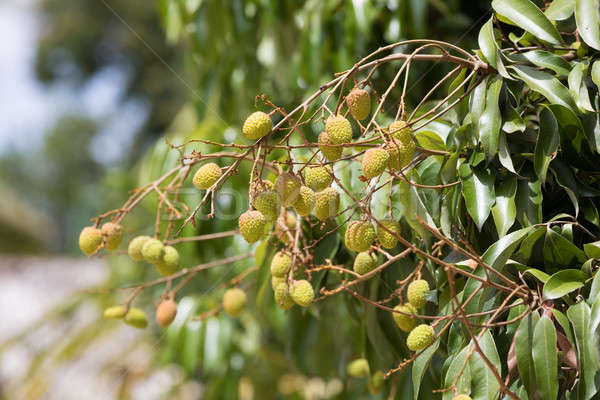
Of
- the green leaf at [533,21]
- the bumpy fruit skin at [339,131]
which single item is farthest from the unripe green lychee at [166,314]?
the green leaf at [533,21]

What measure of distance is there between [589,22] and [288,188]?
1.13 ft

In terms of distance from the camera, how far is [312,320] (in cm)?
132

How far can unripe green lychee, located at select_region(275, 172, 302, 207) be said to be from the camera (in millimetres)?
583

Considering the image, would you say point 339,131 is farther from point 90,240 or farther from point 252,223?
point 90,240

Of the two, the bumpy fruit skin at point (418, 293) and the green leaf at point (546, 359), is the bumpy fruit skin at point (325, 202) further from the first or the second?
the green leaf at point (546, 359)

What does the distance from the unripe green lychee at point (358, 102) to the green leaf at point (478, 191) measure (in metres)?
0.13

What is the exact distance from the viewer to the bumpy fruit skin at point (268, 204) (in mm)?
582

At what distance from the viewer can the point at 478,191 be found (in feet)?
2.04

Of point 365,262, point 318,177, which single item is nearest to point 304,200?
point 318,177

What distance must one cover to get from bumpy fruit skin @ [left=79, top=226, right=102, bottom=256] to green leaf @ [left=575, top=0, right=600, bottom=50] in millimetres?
639

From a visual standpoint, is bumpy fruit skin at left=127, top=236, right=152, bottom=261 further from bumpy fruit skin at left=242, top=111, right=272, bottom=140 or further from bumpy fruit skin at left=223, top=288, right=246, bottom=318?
bumpy fruit skin at left=242, top=111, right=272, bottom=140

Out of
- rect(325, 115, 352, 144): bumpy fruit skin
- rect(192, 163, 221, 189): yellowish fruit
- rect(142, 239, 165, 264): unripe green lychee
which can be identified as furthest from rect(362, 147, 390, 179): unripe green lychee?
rect(142, 239, 165, 264): unripe green lychee

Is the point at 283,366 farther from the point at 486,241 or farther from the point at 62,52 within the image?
the point at 62,52

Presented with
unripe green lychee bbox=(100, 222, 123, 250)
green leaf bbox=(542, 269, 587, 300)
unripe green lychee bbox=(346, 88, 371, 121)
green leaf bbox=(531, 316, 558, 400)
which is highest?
unripe green lychee bbox=(346, 88, 371, 121)
